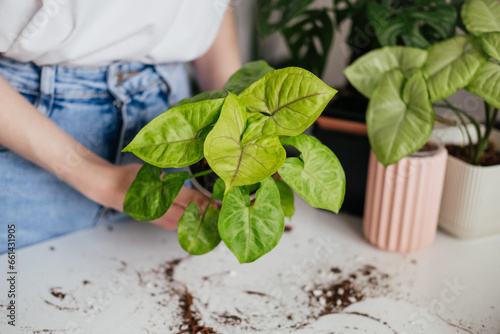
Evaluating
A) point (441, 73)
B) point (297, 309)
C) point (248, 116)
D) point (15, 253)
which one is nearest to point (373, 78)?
point (441, 73)

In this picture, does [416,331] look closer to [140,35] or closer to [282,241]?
[282,241]

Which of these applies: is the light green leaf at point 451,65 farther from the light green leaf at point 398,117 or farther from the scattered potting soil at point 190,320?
the scattered potting soil at point 190,320

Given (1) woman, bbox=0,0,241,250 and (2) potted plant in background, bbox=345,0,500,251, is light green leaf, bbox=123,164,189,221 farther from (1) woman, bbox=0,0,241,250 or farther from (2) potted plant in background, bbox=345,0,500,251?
(2) potted plant in background, bbox=345,0,500,251

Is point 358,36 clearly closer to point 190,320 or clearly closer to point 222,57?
point 222,57

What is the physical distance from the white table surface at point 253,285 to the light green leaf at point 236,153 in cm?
26

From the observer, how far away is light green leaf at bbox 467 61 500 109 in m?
→ 0.72

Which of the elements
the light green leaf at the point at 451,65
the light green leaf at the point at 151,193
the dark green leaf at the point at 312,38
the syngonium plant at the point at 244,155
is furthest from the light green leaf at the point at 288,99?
the dark green leaf at the point at 312,38

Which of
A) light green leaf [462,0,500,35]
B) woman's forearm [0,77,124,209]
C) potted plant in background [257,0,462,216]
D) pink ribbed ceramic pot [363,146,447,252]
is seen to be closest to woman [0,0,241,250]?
woman's forearm [0,77,124,209]

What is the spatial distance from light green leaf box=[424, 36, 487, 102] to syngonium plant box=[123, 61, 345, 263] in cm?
25

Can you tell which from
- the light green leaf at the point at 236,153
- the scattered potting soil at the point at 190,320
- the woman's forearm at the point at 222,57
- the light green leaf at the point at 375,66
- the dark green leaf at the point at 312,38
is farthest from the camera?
the dark green leaf at the point at 312,38

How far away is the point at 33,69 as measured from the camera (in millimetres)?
822

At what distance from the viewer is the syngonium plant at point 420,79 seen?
73cm

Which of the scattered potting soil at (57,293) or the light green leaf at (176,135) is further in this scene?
the scattered potting soil at (57,293)

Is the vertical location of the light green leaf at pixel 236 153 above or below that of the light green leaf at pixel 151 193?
above
